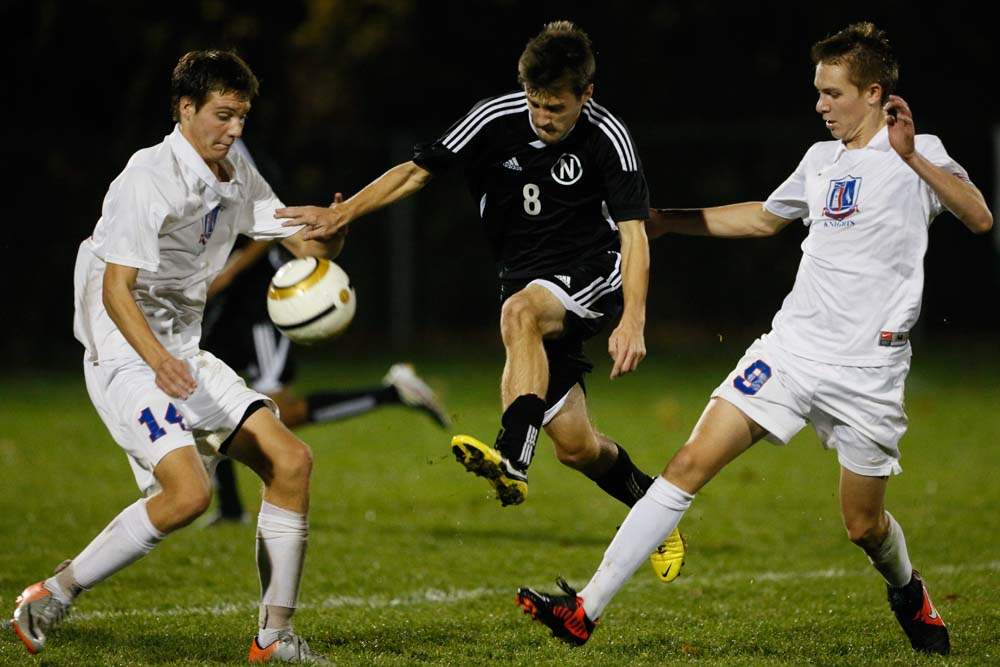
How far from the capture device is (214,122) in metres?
5.09

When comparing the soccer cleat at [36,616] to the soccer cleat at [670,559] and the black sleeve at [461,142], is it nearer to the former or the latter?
the black sleeve at [461,142]

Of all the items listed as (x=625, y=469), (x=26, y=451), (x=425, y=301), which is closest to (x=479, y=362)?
(x=425, y=301)

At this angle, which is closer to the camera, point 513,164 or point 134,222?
point 134,222

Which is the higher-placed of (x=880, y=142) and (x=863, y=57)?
(x=863, y=57)

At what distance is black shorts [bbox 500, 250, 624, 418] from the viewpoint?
19.1 feet

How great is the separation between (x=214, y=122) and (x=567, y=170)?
142 centimetres

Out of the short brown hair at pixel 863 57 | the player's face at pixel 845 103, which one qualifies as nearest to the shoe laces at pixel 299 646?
the player's face at pixel 845 103

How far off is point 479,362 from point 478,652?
11464 mm

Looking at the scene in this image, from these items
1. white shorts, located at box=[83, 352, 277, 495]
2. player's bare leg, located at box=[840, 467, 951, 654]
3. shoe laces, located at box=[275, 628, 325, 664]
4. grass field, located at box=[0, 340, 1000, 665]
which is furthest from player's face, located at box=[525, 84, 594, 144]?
shoe laces, located at box=[275, 628, 325, 664]

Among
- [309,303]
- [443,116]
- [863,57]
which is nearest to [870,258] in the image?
[863,57]

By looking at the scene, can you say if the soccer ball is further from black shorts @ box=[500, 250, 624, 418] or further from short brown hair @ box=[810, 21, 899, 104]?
short brown hair @ box=[810, 21, 899, 104]

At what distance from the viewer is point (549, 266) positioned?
5883mm

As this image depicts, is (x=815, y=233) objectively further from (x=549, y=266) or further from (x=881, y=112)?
(x=549, y=266)

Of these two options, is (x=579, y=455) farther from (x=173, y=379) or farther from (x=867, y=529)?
(x=173, y=379)
